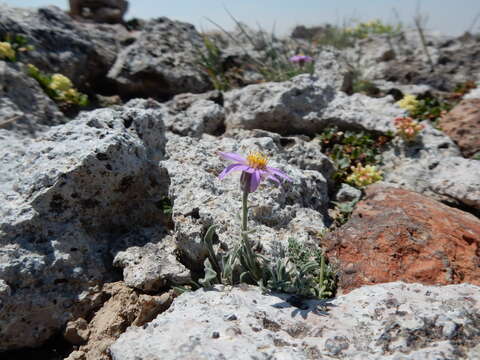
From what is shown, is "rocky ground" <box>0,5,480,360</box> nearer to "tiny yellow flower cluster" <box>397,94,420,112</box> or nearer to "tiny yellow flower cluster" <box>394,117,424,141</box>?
"tiny yellow flower cluster" <box>394,117,424,141</box>

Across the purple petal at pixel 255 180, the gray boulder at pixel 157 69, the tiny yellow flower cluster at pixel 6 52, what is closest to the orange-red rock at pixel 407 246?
the purple petal at pixel 255 180

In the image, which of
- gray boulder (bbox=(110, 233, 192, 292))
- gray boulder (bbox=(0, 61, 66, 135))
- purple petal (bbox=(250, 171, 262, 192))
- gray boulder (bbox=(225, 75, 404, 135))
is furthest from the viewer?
gray boulder (bbox=(225, 75, 404, 135))

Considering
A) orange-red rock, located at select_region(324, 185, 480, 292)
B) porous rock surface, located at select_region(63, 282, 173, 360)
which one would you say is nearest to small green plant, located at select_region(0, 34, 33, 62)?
porous rock surface, located at select_region(63, 282, 173, 360)

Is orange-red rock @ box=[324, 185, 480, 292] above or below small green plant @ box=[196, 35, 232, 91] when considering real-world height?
below

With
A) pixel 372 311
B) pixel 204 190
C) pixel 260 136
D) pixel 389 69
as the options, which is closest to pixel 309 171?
pixel 260 136

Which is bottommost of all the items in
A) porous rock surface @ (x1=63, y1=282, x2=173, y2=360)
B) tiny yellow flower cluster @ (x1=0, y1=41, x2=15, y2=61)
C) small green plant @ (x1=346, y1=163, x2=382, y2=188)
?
porous rock surface @ (x1=63, y1=282, x2=173, y2=360)

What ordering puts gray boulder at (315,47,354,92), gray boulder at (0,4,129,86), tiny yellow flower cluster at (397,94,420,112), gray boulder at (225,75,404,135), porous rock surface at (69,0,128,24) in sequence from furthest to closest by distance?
porous rock surface at (69,0,128,24), gray boulder at (315,47,354,92), gray boulder at (0,4,129,86), tiny yellow flower cluster at (397,94,420,112), gray boulder at (225,75,404,135)

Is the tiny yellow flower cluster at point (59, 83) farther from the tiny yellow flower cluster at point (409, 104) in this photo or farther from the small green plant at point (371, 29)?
the small green plant at point (371, 29)
